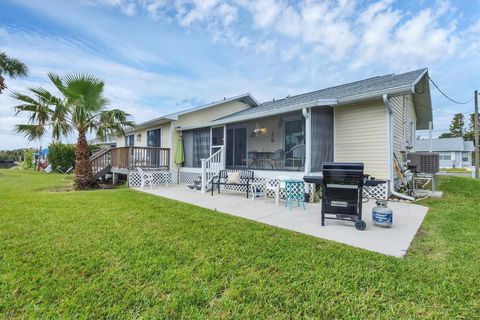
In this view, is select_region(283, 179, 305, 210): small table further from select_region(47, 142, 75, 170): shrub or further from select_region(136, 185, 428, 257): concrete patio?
select_region(47, 142, 75, 170): shrub

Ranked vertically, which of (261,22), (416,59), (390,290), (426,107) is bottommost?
(390,290)

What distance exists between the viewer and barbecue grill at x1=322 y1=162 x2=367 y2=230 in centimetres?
440

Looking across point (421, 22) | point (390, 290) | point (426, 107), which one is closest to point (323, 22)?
point (421, 22)

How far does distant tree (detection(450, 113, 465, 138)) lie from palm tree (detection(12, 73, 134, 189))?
5823 cm

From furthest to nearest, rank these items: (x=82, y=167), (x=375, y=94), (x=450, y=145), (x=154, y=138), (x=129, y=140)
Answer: (x=450, y=145), (x=129, y=140), (x=154, y=138), (x=82, y=167), (x=375, y=94)

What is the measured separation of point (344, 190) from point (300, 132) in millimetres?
5017

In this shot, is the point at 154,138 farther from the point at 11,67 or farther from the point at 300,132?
the point at 300,132

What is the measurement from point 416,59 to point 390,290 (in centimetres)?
1599

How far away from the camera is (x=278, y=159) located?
982cm

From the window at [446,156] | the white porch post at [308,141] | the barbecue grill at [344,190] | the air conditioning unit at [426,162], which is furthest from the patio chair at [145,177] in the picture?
the window at [446,156]

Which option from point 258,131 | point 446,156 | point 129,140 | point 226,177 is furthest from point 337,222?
point 446,156

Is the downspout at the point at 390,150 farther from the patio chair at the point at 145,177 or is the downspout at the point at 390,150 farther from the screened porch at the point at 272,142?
the patio chair at the point at 145,177

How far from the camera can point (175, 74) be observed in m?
18.5

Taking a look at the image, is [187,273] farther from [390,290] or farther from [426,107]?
[426,107]
